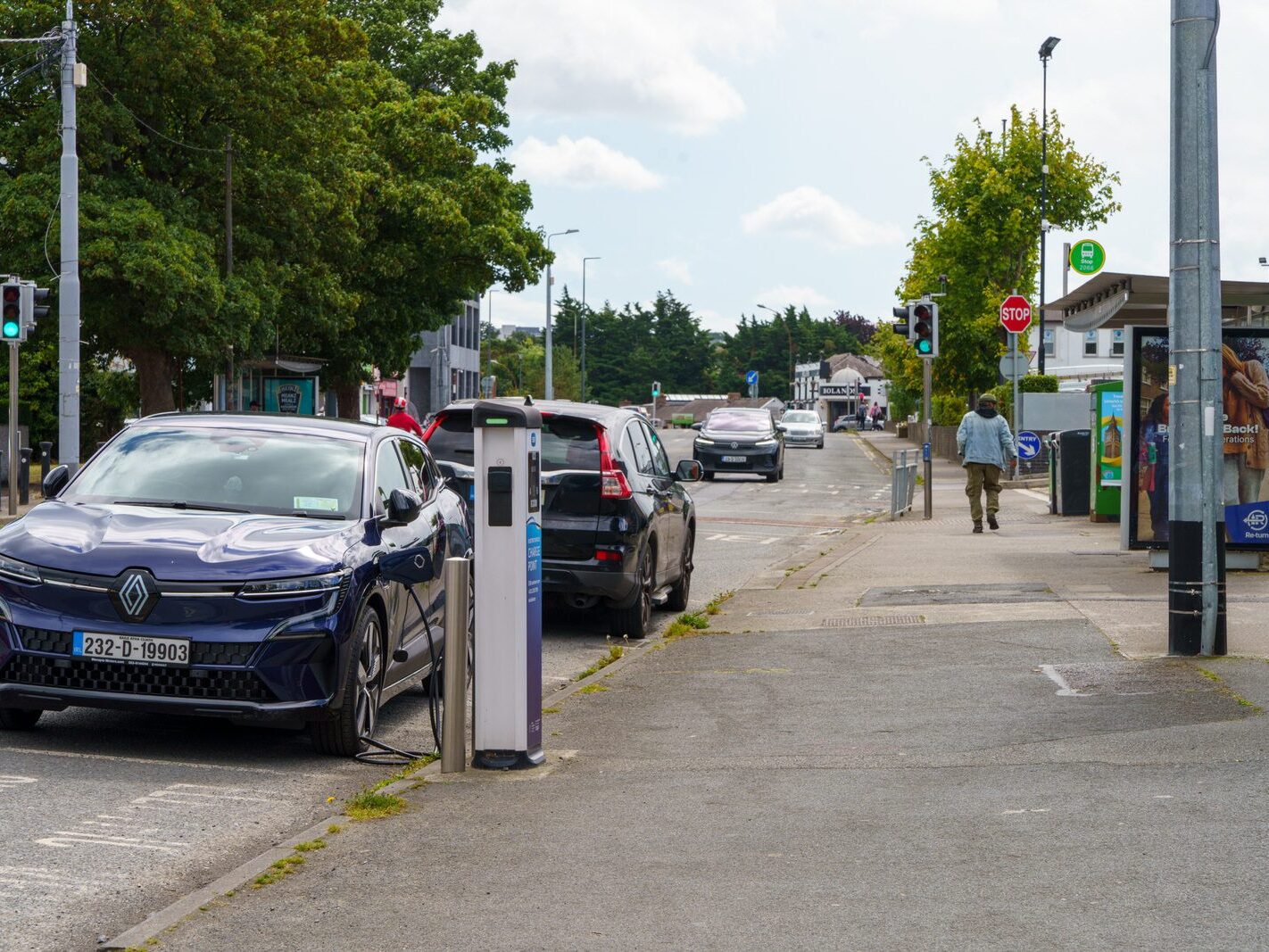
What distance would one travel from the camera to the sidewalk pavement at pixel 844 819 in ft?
16.1

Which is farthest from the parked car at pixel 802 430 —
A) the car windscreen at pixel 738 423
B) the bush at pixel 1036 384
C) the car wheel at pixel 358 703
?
the car wheel at pixel 358 703

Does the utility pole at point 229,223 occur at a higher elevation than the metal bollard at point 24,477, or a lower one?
higher

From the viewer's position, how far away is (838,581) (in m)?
16.3

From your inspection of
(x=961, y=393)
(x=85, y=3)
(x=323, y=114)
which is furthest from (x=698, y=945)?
(x=961, y=393)

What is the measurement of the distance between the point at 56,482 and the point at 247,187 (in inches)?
1166

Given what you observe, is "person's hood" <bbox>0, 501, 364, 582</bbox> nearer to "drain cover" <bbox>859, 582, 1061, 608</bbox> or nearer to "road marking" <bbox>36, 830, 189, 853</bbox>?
"road marking" <bbox>36, 830, 189, 853</bbox>

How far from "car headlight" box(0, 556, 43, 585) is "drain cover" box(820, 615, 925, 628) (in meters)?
6.48

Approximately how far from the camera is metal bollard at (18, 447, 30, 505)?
29328mm

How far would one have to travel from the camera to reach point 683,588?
14.9m

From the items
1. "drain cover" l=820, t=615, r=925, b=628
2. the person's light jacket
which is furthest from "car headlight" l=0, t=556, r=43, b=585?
the person's light jacket

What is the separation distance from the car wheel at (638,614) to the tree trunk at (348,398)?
124ft

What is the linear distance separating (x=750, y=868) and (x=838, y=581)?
10889mm

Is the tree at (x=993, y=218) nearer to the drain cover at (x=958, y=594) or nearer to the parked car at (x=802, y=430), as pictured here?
the parked car at (x=802, y=430)

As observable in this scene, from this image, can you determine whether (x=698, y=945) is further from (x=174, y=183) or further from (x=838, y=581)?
(x=174, y=183)
